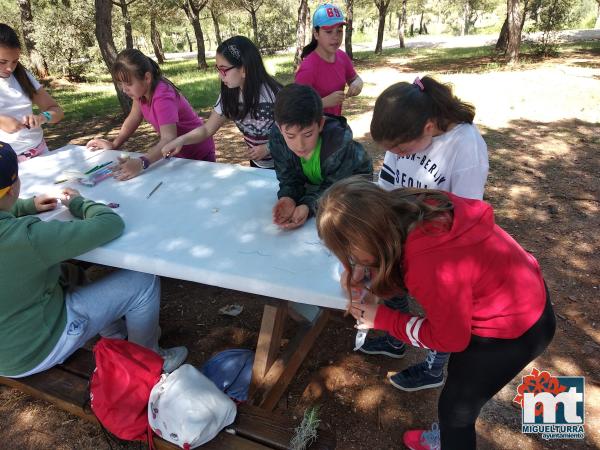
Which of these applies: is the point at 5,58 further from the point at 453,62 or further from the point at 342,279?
the point at 453,62

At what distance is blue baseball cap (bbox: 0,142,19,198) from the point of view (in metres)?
1.53

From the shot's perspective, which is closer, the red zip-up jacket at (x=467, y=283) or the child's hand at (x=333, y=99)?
the red zip-up jacket at (x=467, y=283)

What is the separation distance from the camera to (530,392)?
2.03 meters

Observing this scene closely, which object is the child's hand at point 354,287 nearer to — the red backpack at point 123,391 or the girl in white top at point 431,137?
the girl in white top at point 431,137

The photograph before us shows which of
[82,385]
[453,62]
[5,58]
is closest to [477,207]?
[82,385]

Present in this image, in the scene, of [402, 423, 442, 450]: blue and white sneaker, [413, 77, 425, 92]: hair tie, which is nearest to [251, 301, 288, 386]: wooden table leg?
[402, 423, 442, 450]: blue and white sneaker

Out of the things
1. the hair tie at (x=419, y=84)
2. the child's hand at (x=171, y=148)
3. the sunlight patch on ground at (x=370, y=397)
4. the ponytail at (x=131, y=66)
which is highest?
the ponytail at (x=131, y=66)

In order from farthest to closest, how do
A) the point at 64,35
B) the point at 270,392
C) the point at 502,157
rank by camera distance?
the point at 64,35, the point at 502,157, the point at 270,392

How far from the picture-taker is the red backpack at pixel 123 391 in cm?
152

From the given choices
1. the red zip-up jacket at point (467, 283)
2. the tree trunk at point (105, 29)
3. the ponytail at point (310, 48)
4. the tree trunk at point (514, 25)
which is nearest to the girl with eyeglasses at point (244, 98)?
the ponytail at point (310, 48)

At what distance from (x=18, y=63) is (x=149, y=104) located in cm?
Result: 105

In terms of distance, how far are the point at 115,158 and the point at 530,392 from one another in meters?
2.71

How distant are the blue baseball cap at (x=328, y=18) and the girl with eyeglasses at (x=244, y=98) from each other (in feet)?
2.08

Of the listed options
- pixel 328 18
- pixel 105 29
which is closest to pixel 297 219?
pixel 328 18
